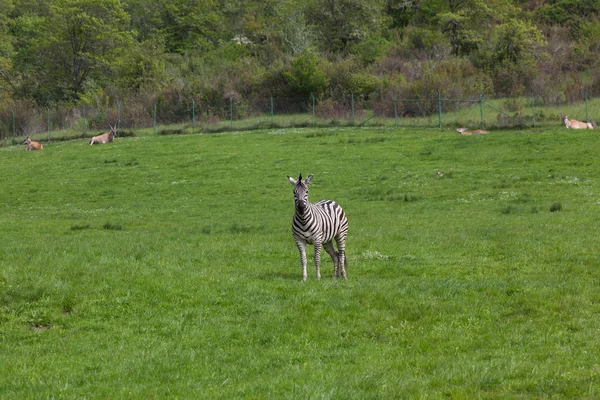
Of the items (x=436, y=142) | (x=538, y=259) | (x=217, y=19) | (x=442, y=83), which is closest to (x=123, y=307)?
(x=538, y=259)

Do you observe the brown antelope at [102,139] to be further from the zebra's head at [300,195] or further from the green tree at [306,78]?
the zebra's head at [300,195]

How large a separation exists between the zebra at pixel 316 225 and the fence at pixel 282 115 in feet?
127

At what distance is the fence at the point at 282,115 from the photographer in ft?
191

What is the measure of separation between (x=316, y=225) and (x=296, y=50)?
74356 mm

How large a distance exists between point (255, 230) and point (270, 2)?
295ft

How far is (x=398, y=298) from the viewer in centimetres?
1388

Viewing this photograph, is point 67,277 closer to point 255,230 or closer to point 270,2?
point 255,230

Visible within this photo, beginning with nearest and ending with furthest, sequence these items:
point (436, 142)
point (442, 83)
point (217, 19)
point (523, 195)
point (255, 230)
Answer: point (255, 230), point (523, 195), point (436, 142), point (442, 83), point (217, 19)

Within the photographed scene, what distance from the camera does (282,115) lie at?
71062 mm

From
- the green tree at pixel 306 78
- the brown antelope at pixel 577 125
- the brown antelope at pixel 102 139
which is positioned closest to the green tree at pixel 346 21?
the green tree at pixel 306 78

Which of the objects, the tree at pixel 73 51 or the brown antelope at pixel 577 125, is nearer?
the brown antelope at pixel 577 125

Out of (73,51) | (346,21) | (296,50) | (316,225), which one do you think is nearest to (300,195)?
(316,225)

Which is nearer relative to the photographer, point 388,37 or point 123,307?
point 123,307

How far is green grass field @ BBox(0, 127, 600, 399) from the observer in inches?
391
